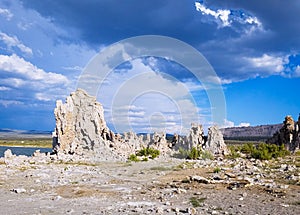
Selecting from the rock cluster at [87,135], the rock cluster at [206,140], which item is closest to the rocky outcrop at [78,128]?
the rock cluster at [87,135]

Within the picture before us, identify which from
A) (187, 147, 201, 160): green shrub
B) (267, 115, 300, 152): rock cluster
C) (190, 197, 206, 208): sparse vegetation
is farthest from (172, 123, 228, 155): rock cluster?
(190, 197, 206, 208): sparse vegetation

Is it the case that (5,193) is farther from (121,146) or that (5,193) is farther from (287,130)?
(287,130)

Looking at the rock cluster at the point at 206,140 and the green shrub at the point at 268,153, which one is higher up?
the rock cluster at the point at 206,140

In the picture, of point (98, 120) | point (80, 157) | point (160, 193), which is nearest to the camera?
point (160, 193)

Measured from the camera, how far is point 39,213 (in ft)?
42.4

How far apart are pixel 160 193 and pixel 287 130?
43.0 metres

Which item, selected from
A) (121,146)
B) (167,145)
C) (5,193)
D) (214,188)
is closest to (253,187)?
(214,188)

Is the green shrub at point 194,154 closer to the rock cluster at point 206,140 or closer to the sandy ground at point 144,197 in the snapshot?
the rock cluster at point 206,140

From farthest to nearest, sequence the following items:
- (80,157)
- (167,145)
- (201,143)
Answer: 1. (167,145)
2. (201,143)
3. (80,157)

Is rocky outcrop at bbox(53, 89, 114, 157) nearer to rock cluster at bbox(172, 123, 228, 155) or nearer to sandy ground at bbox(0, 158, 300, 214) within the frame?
rock cluster at bbox(172, 123, 228, 155)

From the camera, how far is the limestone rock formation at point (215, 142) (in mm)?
50562

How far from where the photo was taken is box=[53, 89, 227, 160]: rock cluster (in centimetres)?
4484

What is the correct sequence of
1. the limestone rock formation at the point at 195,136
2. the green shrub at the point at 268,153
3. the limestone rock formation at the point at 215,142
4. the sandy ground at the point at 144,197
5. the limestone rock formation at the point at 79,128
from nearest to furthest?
the sandy ground at the point at 144,197 < the green shrub at the point at 268,153 < the limestone rock formation at the point at 79,128 < the limestone rock formation at the point at 215,142 < the limestone rock formation at the point at 195,136

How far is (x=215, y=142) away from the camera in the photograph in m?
51.2
